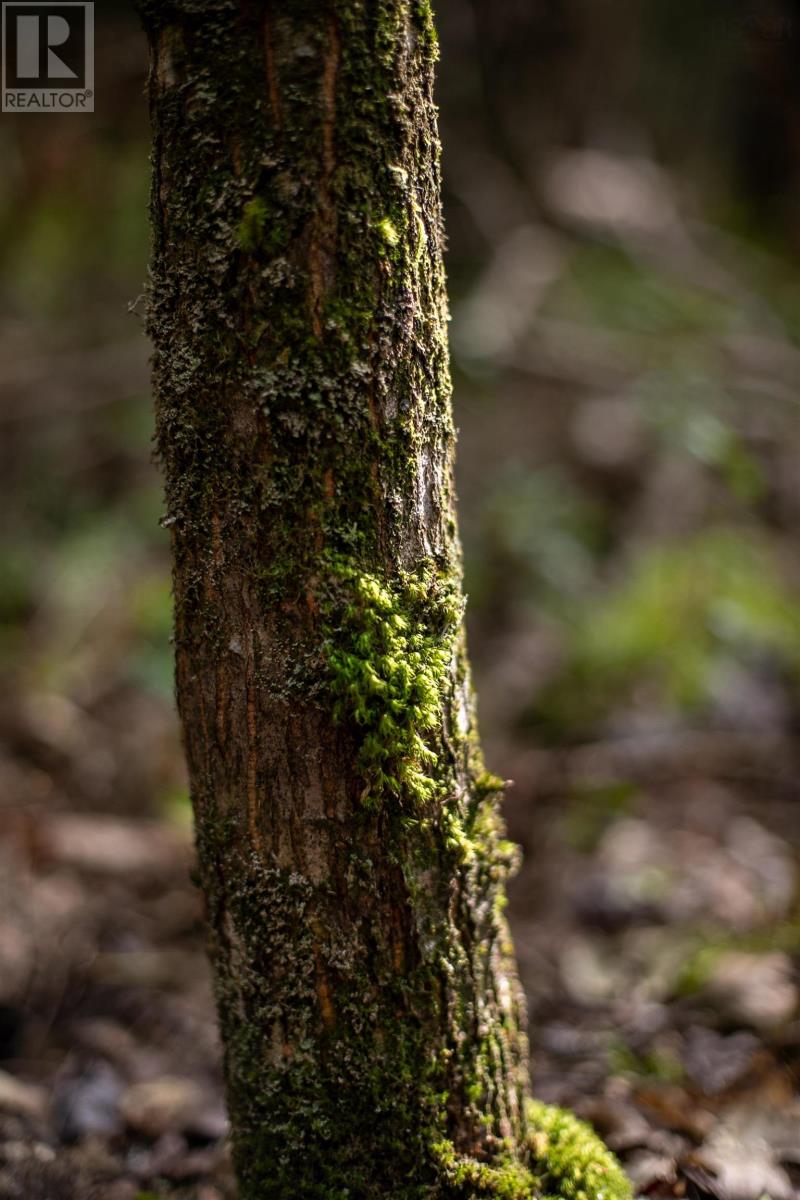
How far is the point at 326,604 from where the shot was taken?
53.8 inches

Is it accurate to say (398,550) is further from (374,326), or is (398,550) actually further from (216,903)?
(216,903)

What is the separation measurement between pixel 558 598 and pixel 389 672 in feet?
14.6

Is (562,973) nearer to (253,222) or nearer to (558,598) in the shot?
(253,222)

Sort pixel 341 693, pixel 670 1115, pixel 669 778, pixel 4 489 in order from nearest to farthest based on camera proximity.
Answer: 1. pixel 341 693
2. pixel 670 1115
3. pixel 669 778
4. pixel 4 489

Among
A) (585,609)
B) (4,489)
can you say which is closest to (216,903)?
(585,609)

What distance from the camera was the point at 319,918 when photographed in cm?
146

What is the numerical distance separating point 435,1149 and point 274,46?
70.8 inches

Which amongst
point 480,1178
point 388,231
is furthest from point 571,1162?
point 388,231

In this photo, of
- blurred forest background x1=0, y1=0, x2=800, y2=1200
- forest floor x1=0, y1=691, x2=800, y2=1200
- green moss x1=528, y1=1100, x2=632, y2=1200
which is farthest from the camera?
blurred forest background x1=0, y1=0, x2=800, y2=1200

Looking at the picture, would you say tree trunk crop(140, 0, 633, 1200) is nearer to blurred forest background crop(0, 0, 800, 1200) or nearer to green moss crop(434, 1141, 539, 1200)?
green moss crop(434, 1141, 539, 1200)

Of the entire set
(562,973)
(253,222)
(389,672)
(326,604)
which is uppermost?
(253,222)

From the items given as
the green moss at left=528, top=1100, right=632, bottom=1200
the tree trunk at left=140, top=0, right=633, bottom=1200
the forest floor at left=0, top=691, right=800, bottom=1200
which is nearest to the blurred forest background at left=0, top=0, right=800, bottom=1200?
the forest floor at left=0, top=691, right=800, bottom=1200

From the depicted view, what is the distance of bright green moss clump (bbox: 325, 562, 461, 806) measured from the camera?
1362 mm

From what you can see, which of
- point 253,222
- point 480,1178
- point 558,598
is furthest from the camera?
point 558,598
